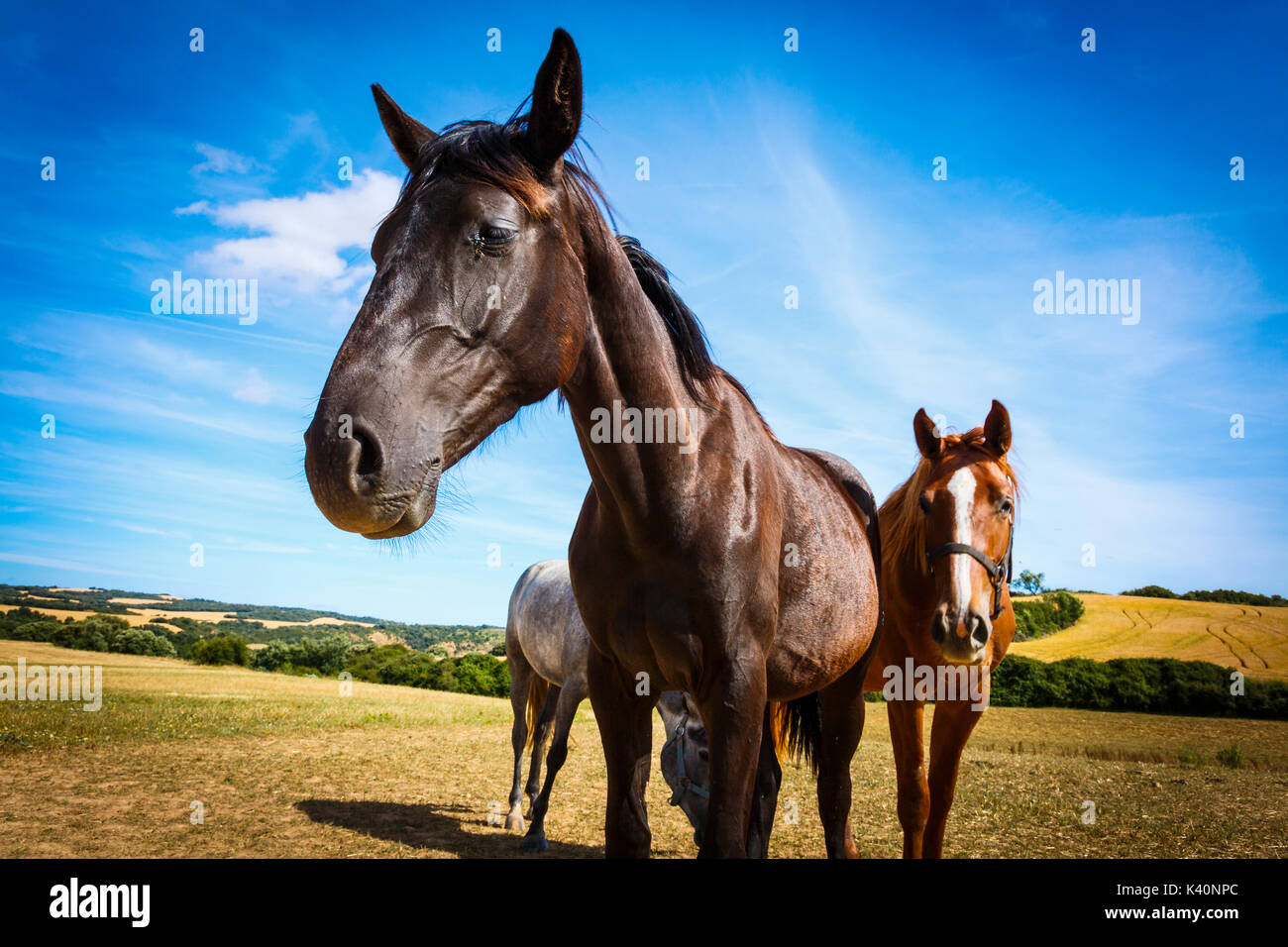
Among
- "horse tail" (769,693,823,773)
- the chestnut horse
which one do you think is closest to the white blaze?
the chestnut horse

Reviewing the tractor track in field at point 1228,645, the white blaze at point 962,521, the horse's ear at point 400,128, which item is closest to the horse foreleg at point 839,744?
the white blaze at point 962,521

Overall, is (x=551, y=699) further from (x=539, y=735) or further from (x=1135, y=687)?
(x=1135, y=687)

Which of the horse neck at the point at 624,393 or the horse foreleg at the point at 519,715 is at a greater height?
the horse neck at the point at 624,393

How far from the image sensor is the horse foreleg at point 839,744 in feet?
13.3

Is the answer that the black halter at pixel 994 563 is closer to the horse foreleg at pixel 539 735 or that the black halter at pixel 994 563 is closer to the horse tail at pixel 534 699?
the horse foreleg at pixel 539 735

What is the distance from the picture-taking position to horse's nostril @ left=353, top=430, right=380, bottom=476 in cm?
152

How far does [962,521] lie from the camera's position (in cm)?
406

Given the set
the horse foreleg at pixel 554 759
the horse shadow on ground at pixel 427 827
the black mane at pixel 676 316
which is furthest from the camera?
the horse foreleg at pixel 554 759

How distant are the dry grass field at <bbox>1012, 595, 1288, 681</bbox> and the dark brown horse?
2253cm

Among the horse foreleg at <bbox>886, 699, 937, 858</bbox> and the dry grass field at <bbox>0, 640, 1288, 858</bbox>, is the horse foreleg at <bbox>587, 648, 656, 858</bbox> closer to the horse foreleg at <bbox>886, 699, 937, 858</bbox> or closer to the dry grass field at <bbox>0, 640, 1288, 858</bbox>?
the horse foreleg at <bbox>886, 699, 937, 858</bbox>

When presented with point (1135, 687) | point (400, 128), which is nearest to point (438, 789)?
point (400, 128)

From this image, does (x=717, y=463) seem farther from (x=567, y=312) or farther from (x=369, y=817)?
(x=369, y=817)
